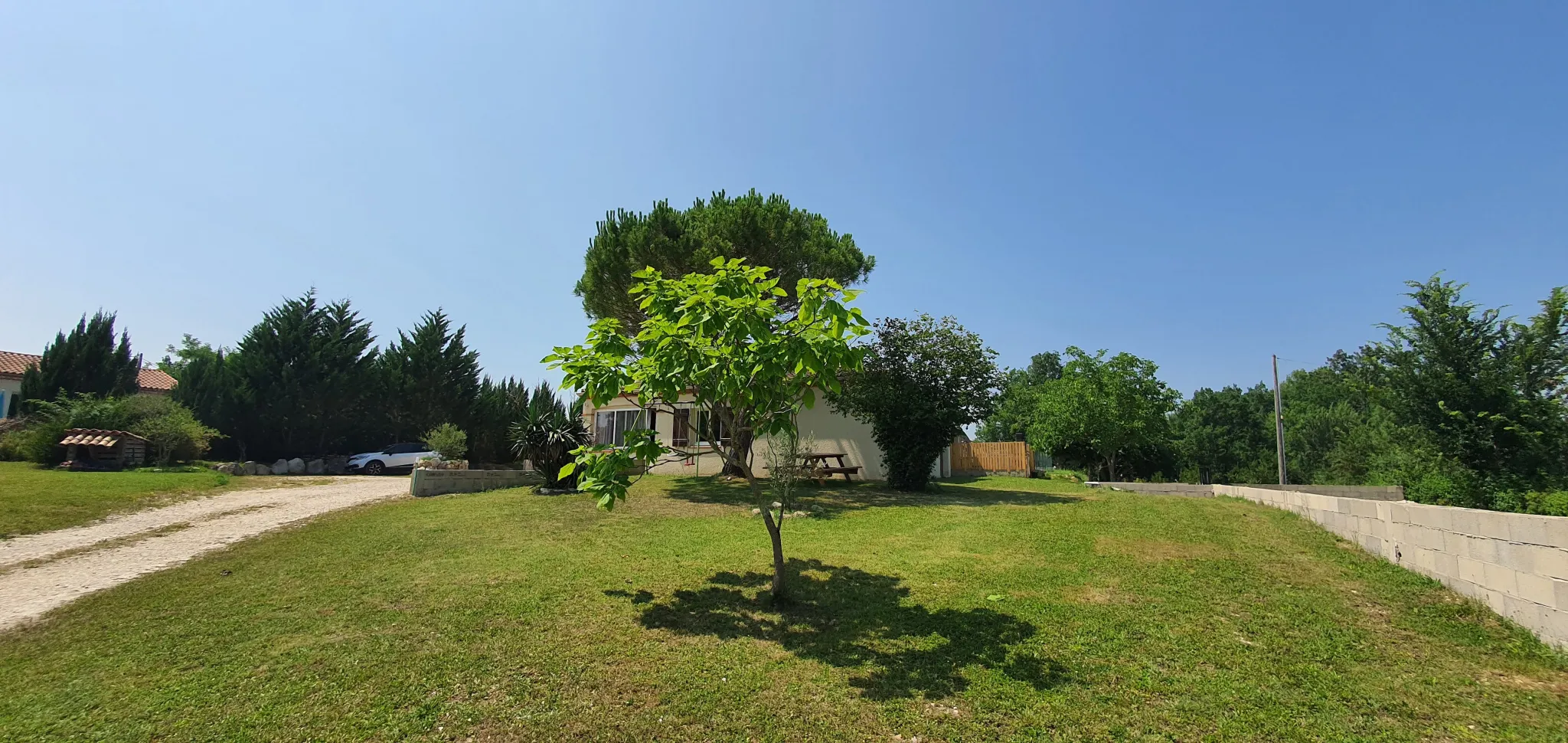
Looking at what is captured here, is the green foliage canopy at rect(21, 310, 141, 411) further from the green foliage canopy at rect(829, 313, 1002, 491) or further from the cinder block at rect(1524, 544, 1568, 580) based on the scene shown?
the cinder block at rect(1524, 544, 1568, 580)

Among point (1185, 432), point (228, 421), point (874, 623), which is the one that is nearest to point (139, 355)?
point (228, 421)

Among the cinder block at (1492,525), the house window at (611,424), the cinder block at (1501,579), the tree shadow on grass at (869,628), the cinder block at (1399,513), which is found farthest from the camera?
the house window at (611,424)

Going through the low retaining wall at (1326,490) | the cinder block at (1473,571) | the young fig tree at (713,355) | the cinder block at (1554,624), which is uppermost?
the young fig tree at (713,355)

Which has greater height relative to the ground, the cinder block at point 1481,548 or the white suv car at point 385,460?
the cinder block at point 1481,548

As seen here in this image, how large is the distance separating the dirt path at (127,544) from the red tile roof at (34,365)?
21.6 m

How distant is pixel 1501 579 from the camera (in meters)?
5.03

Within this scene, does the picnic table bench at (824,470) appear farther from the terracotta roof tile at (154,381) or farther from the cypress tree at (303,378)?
the terracotta roof tile at (154,381)

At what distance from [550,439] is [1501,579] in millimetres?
14591

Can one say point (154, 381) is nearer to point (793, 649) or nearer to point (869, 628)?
point (793, 649)

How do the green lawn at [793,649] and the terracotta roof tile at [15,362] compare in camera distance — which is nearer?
the green lawn at [793,649]

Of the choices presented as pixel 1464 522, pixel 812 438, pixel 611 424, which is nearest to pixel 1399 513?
pixel 1464 522

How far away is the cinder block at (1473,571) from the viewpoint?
5230 mm

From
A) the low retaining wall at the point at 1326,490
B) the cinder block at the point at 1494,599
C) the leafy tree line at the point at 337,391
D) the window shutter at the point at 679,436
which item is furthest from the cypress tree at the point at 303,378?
the cinder block at the point at 1494,599

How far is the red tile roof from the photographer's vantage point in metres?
27.8
